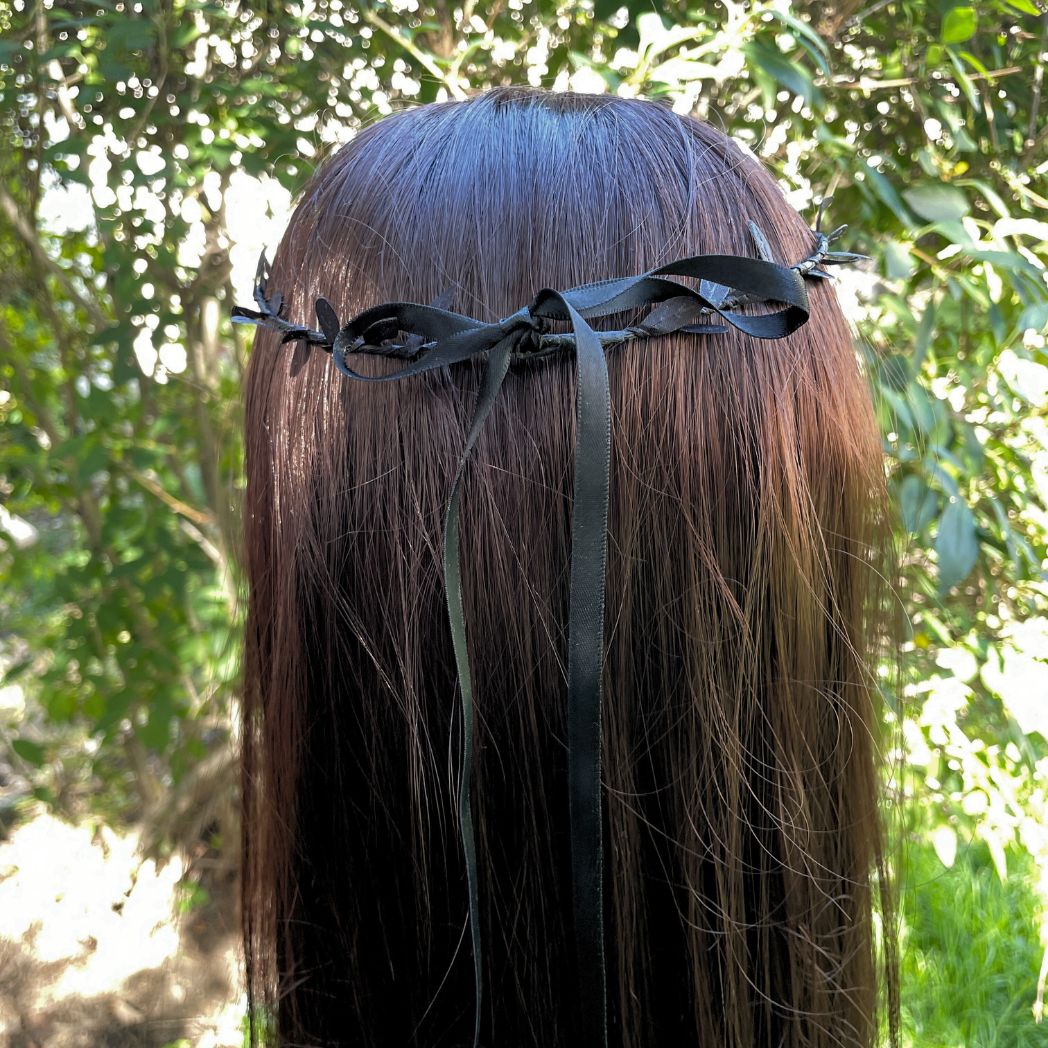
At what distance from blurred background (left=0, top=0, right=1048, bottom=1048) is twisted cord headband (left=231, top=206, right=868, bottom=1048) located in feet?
1.25

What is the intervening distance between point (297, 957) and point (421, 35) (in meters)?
1.59

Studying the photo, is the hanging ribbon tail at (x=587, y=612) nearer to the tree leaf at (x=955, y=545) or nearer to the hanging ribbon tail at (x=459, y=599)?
the hanging ribbon tail at (x=459, y=599)

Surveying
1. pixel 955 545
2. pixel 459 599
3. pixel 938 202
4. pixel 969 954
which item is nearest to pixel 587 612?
pixel 459 599

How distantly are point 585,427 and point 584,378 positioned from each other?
3 cm

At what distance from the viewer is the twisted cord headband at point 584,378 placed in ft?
1.88

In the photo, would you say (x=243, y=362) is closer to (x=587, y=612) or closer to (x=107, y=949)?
(x=107, y=949)

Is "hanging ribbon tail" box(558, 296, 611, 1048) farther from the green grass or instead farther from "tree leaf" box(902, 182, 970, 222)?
the green grass

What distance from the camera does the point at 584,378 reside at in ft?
1.86

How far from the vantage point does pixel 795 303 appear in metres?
0.60

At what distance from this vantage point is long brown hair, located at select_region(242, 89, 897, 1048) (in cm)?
66

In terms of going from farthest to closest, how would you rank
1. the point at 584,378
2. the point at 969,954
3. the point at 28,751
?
the point at 28,751 < the point at 969,954 < the point at 584,378

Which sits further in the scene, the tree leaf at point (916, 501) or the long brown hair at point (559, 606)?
the tree leaf at point (916, 501)

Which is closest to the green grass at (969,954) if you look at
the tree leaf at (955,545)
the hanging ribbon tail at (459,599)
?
the tree leaf at (955,545)

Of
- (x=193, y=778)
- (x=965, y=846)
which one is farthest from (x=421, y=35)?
(x=965, y=846)
